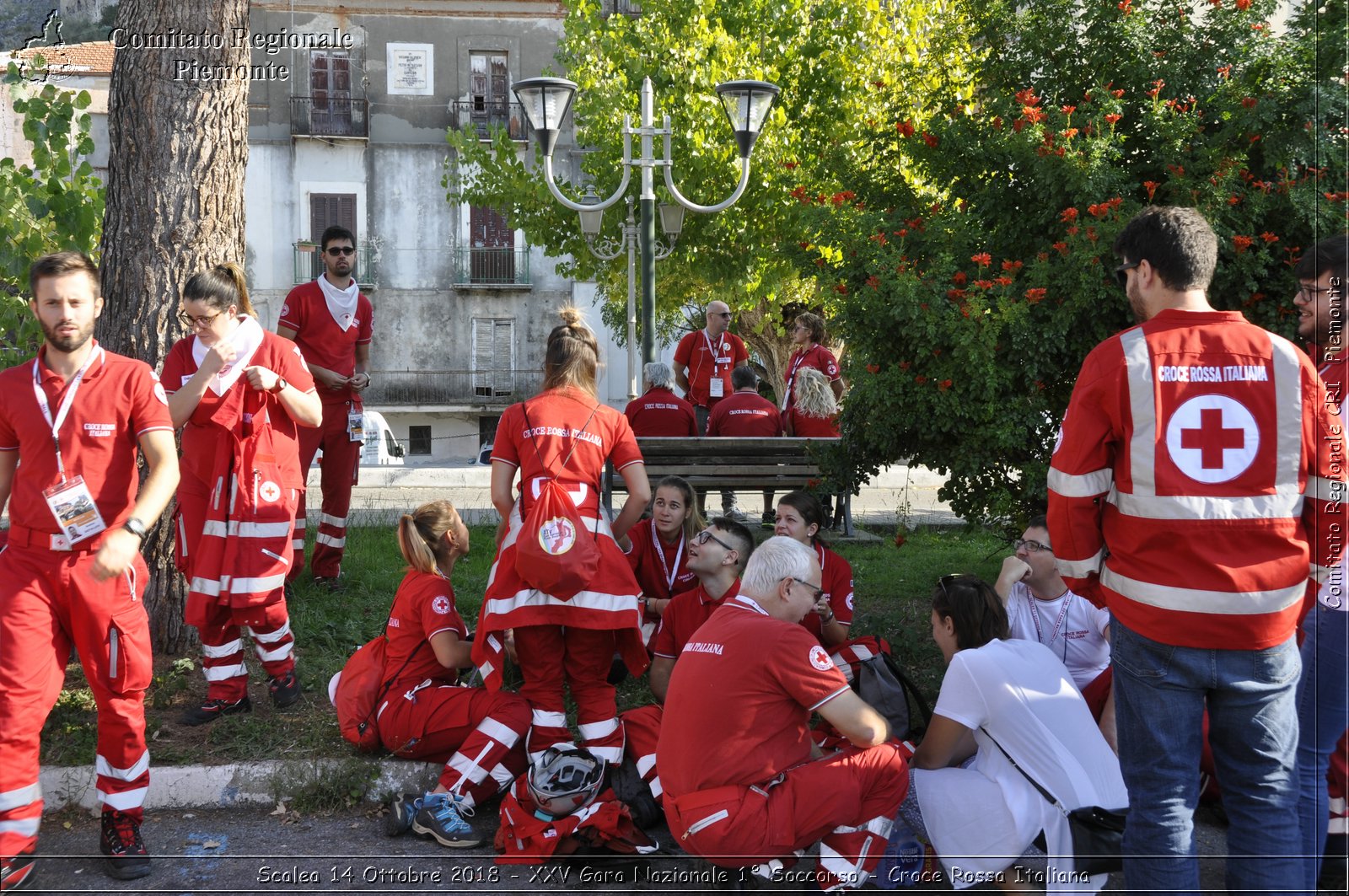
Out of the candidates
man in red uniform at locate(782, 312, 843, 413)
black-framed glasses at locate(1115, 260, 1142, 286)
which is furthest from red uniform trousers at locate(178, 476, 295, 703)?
man in red uniform at locate(782, 312, 843, 413)

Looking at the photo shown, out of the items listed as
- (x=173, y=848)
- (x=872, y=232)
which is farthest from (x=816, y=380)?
(x=173, y=848)

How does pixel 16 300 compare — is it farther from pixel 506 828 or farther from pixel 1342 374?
pixel 1342 374

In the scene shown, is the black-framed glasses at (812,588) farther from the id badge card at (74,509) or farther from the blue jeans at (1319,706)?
the id badge card at (74,509)

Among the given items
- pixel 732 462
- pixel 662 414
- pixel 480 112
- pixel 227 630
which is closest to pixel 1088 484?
pixel 227 630

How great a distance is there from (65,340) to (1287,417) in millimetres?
4000

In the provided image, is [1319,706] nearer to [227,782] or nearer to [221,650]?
[227,782]

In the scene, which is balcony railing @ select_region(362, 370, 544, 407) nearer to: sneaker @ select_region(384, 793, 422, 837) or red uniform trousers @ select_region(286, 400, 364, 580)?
red uniform trousers @ select_region(286, 400, 364, 580)

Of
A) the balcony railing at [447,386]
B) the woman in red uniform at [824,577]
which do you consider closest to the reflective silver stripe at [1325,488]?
the woman in red uniform at [824,577]

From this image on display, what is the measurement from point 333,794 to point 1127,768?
3.19m

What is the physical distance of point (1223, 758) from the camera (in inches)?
136

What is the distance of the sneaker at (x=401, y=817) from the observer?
15.5ft

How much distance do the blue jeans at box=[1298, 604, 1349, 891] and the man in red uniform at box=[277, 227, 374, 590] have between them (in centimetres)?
→ 548

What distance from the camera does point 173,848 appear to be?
182 inches

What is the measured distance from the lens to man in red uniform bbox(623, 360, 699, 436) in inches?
371
